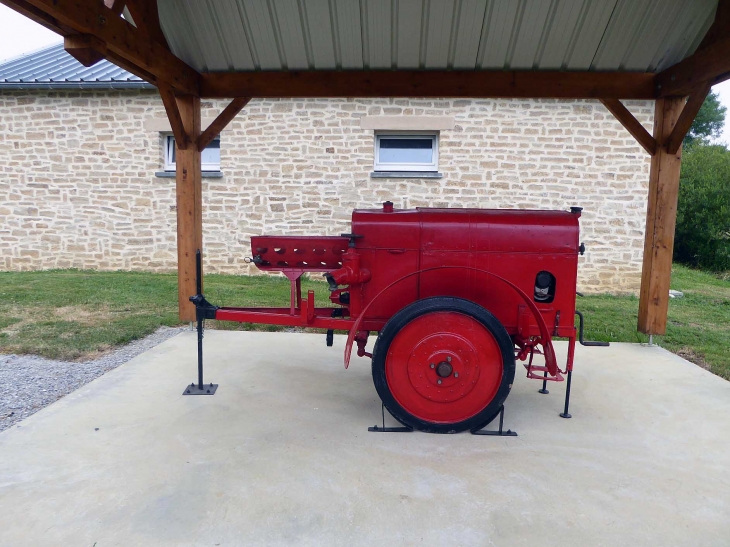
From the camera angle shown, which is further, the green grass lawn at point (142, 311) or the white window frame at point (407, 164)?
the white window frame at point (407, 164)

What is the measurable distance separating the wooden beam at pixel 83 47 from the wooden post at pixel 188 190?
5.85ft

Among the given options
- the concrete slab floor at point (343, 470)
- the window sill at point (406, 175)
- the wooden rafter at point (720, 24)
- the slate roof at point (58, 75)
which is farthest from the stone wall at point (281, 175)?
the concrete slab floor at point (343, 470)

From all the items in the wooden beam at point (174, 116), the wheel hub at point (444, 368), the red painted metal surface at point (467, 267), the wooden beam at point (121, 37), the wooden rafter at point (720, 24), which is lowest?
the wheel hub at point (444, 368)

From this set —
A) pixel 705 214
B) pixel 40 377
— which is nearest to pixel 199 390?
pixel 40 377

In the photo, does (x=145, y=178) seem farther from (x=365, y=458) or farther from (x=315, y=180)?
(x=365, y=458)

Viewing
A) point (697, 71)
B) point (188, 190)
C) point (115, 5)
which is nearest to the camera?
point (115, 5)

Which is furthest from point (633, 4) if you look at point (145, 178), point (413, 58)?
point (145, 178)

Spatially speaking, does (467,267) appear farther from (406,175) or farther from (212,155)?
(212,155)

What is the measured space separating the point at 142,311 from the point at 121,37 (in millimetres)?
3738

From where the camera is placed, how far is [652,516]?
2.30 meters

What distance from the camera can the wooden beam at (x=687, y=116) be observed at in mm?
4207

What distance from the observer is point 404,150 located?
870cm

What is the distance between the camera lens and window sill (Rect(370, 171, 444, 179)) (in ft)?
27.8

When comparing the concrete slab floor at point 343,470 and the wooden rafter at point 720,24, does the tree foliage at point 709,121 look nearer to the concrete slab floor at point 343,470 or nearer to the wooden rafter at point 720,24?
the wooden rafter at point 720,24
